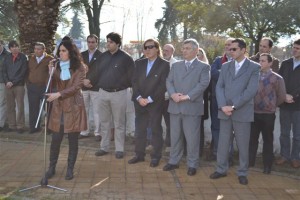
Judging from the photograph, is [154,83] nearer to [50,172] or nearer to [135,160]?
[135,160]

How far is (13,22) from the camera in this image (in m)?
23.0

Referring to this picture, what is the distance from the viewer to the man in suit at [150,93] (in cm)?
657

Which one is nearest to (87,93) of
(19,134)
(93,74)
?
(93,74)

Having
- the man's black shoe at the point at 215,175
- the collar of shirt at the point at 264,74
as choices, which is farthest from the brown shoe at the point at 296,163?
the collar of shirt at the point at 264,74

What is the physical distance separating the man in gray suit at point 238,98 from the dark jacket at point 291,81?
1037mm

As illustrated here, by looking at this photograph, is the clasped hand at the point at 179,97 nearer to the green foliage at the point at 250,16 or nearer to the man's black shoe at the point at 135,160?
the man's black shoe at the point at 135,160

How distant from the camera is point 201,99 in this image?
246 inches

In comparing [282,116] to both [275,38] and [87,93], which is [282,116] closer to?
[87,93]

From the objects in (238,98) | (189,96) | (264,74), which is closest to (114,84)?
(189,96)

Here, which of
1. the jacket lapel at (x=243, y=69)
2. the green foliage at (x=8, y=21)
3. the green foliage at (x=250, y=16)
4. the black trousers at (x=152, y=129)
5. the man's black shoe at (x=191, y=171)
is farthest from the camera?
the green foliage at (x=8, y=21)

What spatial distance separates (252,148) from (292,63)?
1.45 metres

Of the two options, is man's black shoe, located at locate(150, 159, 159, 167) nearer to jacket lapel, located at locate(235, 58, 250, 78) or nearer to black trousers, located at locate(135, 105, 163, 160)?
black trousers, located at locate(135, 105, 163, 160)

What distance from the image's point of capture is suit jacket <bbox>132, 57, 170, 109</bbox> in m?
6.57

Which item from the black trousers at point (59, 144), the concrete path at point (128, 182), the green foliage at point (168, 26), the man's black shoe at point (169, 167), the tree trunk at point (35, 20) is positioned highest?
the green foliage at point (168, 26)
